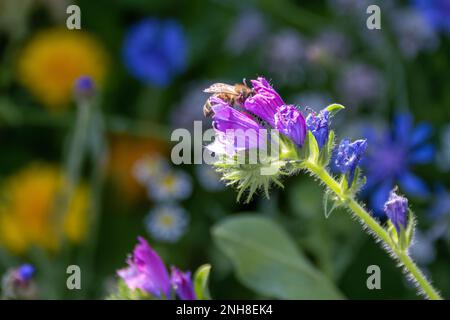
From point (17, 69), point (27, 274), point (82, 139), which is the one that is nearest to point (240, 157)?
point (27, 274)

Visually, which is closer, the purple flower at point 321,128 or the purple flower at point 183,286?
the purple flower at point 321,128

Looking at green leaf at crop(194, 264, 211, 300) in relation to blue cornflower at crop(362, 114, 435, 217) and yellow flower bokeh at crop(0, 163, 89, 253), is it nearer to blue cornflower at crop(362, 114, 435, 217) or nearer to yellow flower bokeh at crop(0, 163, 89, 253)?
blue cornflower at crop(362, 114, 435, 217)

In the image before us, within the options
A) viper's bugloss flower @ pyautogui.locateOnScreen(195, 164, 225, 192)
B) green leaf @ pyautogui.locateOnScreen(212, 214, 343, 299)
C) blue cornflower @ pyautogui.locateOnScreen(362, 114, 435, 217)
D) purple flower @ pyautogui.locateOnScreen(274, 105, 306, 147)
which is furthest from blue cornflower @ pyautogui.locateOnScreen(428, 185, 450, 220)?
purple flower @ pyautogui.locateOnScreen(274, 105, 306, 147)

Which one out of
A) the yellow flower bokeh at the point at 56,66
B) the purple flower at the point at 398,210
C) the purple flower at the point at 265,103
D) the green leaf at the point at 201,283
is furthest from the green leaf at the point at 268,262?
the yellow flower bokeh at the point at 56,66

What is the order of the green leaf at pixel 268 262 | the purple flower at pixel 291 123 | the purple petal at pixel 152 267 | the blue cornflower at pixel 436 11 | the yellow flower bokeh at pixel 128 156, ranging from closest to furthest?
the purple flower at pixel 291 123 → the purple petal at pixel 152 267 → the green leaf at pixel 268 262 → the blue cornflower at pixel 436 11 → the yellow flower bokeh at pixel 128 156

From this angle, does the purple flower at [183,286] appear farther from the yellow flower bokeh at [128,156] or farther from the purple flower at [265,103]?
the yellow flower bokeh at [128,156]

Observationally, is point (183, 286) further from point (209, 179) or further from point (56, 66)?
point (56, 66)
